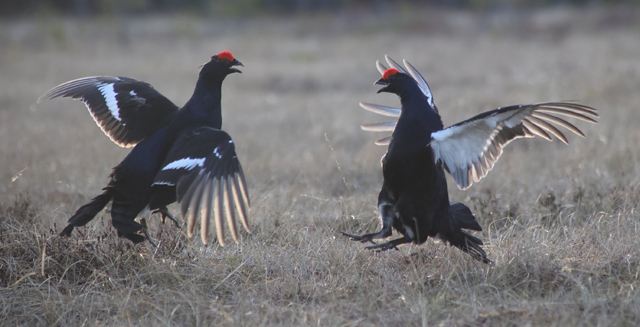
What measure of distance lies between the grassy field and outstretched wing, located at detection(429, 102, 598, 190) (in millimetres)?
565

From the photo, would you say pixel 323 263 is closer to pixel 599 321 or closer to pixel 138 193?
pixel 138 193

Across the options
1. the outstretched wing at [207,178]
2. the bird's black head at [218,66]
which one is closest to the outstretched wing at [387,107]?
the bird's black head at [218,66]

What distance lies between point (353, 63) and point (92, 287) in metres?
12.4

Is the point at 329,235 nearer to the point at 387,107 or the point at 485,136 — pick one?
the point at 387,107

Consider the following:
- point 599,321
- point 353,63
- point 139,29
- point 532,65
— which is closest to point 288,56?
point 353,63

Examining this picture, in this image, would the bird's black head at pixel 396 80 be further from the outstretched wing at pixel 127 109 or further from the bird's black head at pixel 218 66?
the outstretched wing at pixel 127 109

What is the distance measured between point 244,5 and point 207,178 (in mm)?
33220

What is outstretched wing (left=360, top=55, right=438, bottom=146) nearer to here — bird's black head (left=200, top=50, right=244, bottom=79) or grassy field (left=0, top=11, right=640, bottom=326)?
grassy field (left=0, top=11, right=640, bottom=326)

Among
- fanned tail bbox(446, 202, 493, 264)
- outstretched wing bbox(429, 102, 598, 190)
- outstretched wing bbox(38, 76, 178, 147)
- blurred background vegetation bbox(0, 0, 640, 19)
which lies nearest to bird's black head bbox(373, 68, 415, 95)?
outstretched wing bbox(429, 102, 598, 190)

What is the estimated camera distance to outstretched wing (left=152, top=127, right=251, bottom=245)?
9.53 feet

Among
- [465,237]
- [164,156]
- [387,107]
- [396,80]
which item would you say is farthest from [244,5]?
[465,237]

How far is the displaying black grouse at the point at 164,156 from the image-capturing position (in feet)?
9.77

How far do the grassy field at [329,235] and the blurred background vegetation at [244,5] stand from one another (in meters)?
24.3

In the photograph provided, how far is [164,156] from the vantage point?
3.52m
